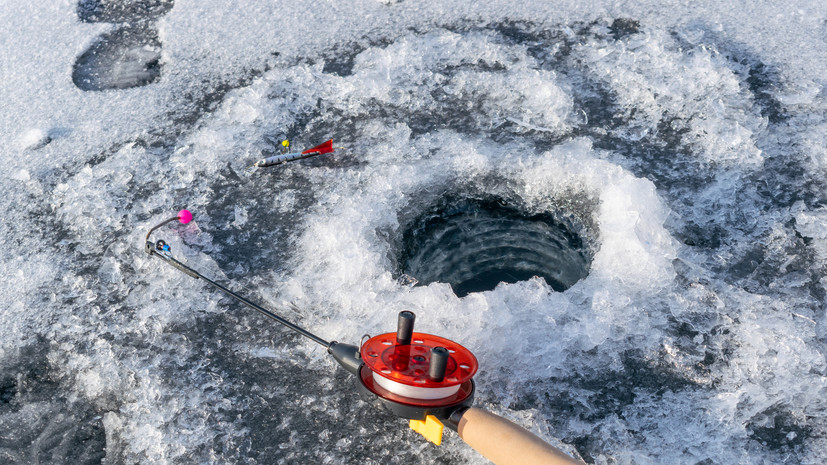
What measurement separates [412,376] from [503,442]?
32 cm

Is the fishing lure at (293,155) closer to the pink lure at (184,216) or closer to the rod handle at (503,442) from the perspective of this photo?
the pink lure at (184,216)

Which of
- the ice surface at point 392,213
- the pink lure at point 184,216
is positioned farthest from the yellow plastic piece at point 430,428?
the pink lure at point 184,216

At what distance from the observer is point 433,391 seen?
195 centimetres

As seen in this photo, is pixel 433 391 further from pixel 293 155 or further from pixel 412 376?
pixel 293 155

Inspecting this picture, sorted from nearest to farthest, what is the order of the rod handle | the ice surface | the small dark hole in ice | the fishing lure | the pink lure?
the rod handle < the ice surface < the pink lure < the fishing lure < the small dark hole in ice

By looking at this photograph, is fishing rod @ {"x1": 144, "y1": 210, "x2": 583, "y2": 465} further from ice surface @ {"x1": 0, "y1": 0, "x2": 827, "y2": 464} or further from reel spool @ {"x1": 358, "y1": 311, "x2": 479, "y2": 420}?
ice surface @ {"x1": 0, "y1": 0, "x2": 827, "y2": 464}

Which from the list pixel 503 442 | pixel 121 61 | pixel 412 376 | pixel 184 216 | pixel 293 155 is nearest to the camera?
pixel 503 442

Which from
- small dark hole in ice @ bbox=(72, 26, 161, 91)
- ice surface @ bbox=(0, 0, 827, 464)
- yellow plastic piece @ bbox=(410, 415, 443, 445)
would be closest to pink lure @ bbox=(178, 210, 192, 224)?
A: ice surface @ bbox=(0, 0, 827, 464)

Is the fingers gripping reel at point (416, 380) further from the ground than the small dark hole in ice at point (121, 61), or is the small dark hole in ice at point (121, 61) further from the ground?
the fingers gripping reel at point (416, 380)

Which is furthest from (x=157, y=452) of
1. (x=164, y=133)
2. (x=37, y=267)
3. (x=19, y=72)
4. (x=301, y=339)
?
(x=19, y=72)

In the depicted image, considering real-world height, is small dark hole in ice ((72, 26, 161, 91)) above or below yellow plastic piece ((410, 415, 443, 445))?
below

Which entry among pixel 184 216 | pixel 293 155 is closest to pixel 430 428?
pixel 184 216

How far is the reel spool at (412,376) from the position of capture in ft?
6.37

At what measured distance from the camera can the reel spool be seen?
194 centimetres
